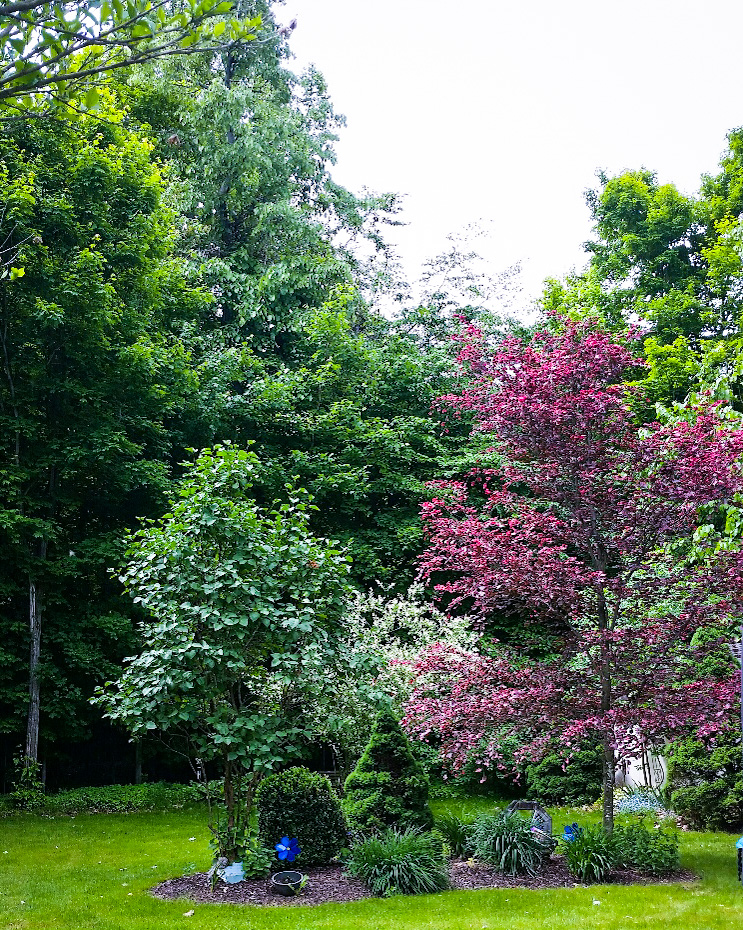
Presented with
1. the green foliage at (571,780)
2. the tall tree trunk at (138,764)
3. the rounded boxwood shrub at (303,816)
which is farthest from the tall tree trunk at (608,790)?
the tall tree trunk at (138,764)

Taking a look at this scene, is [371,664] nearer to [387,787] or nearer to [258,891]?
[387,787]

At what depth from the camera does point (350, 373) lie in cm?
1725

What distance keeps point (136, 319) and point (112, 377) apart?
3.34 ft

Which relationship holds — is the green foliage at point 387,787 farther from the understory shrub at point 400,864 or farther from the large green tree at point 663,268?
the large green tree at point 663,268

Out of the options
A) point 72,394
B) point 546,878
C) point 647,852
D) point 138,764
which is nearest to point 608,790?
point 647,852

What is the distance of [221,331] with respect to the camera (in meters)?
17.0

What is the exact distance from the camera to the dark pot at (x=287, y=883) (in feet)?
23.7

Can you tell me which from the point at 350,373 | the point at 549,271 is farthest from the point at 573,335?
the point at 549,271

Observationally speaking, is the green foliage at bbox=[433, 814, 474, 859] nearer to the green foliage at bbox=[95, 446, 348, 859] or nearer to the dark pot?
the dark pot

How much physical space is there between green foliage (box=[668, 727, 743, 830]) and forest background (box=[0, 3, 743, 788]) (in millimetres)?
2639

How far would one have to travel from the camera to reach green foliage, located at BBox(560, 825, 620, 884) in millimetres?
7418

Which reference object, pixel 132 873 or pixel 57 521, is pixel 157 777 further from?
pixel 132 873

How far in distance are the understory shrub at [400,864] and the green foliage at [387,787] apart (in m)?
0.29

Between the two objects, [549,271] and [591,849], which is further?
[549,271]
